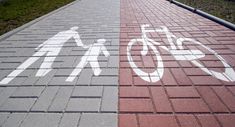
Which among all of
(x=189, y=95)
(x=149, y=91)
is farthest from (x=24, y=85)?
(x=189, y=95)

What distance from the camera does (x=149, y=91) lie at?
11.0ft

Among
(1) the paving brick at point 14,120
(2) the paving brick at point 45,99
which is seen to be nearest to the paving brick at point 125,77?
(2) the paving brick at point 45,99

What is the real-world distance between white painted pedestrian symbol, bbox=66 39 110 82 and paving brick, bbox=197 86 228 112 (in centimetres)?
161

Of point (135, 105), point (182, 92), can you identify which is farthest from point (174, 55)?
point (135, 105)

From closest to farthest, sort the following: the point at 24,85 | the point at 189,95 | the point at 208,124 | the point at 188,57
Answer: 1. the point at 208,124
2. the point at 189,95
3. the point at 24,85
4. the point at 188,57

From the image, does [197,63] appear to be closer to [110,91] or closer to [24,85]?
[110,91]

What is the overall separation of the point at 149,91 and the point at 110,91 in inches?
21.2

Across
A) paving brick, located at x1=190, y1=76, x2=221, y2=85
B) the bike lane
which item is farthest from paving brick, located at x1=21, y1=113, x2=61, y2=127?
paving brick, located at x1=190, y1=76, x2=221, y2=85

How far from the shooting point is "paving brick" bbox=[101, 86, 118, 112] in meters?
2.96

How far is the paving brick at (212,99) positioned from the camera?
2.92 metres

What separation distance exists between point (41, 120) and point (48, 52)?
2463mm

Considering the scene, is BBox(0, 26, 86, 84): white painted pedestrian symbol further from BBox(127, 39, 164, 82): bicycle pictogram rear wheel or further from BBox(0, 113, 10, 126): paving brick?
BBox(127, 39, 164, 82): bicycle pictogram rear wheel

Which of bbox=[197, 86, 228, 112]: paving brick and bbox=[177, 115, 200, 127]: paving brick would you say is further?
bbox=[197, 86, 228, 112]: paving brick

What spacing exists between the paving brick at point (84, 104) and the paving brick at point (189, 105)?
0.97 meters
